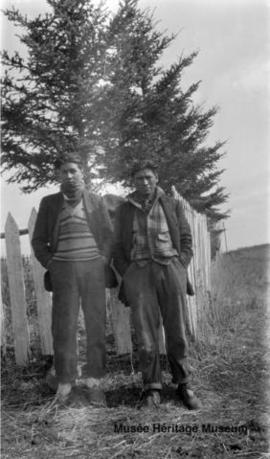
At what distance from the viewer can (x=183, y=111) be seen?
12359 mm

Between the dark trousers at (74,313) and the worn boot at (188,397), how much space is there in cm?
69

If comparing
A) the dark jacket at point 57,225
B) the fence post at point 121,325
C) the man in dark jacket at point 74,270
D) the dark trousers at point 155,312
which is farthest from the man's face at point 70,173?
the fence post at point 121,325

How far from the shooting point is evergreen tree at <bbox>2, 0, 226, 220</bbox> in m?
8.74

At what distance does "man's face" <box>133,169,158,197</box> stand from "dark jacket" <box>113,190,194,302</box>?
0.42ft

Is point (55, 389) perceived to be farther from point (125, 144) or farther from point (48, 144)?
point (125, 144)

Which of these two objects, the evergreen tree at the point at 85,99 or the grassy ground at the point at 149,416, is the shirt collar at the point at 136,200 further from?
the evergreen tree at the point at 85,99

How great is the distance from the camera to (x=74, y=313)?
3.88m

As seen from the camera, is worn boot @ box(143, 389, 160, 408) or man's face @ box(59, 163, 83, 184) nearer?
worn boot @ box(143, 389, 160, 408)

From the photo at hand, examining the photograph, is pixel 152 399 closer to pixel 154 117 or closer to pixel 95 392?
pixel 95 392

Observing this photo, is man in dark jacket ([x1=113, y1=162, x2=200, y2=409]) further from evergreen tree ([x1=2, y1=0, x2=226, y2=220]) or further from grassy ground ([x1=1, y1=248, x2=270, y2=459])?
evergreen tree ([x1=2, y1=0, x2=226, y2=220])

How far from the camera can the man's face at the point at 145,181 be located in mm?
3693

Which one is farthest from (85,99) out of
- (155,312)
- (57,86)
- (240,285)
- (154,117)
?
(155,312)

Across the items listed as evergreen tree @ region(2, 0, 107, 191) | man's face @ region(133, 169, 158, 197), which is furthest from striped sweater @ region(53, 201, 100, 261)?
evergreen tree @ region(2, 0, 107, 191)

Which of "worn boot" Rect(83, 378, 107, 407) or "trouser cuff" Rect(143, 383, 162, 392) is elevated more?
"trouser cuff" Rect(143, 383, 162, 392)
